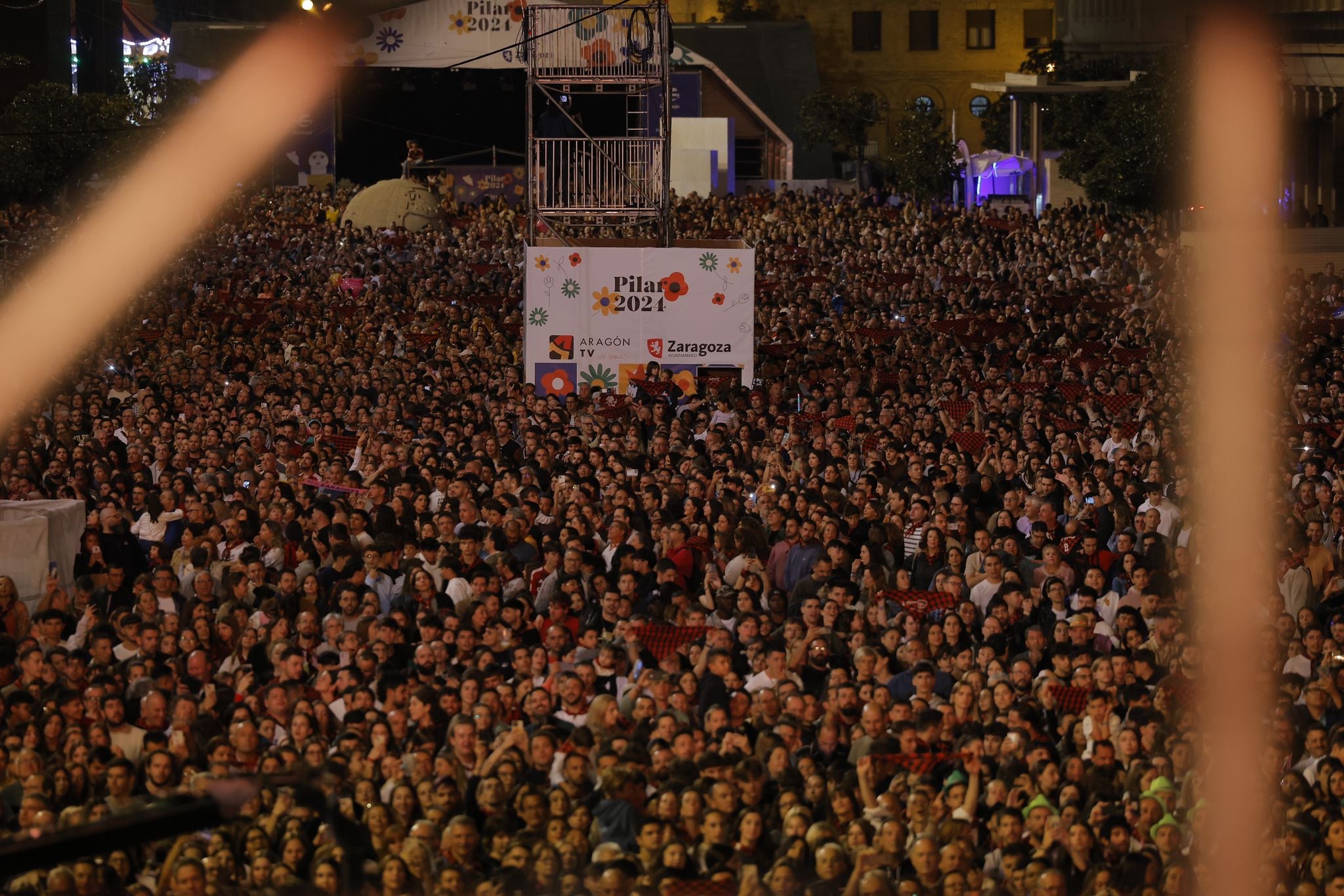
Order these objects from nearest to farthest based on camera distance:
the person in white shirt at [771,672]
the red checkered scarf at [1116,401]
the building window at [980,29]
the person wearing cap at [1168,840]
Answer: the person wearing cap at [1168,840] → the person in white shirt at [771,672] → the red checkered scarf at [1116,401] → the building window at [980,29]

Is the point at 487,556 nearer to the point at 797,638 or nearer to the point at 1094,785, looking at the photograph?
the point at 797,638

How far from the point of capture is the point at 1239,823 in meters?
7.69

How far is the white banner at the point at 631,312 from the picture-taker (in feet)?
62.0

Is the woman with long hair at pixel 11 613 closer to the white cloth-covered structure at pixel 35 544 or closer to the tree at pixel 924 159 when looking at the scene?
the white cloth-covered structure at pixel 35 544

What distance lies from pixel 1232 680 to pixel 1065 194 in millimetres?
36458

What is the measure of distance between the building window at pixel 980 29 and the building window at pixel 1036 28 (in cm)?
96

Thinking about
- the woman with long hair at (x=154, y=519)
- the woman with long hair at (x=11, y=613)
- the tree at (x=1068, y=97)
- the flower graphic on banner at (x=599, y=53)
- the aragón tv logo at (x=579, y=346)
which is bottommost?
the woman with long hair at (x=11, y=613)

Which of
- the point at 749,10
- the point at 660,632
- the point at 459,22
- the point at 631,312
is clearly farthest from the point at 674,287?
the point at 749,10

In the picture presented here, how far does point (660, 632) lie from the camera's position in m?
9.70

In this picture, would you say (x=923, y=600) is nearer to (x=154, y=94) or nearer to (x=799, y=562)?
(x=799, y=562)

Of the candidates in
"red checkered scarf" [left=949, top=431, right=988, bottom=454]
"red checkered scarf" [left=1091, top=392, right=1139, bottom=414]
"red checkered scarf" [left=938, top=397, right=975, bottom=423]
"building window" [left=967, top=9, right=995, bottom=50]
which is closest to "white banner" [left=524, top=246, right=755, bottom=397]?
"red checkered scarf" [left=938, top=397, right=975, bottom=423]

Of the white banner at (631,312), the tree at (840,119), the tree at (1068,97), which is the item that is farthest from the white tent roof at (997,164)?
the white banner at (631,312)

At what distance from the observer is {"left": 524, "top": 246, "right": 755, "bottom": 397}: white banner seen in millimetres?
18906

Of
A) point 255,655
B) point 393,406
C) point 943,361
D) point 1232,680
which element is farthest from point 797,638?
point 943,361
